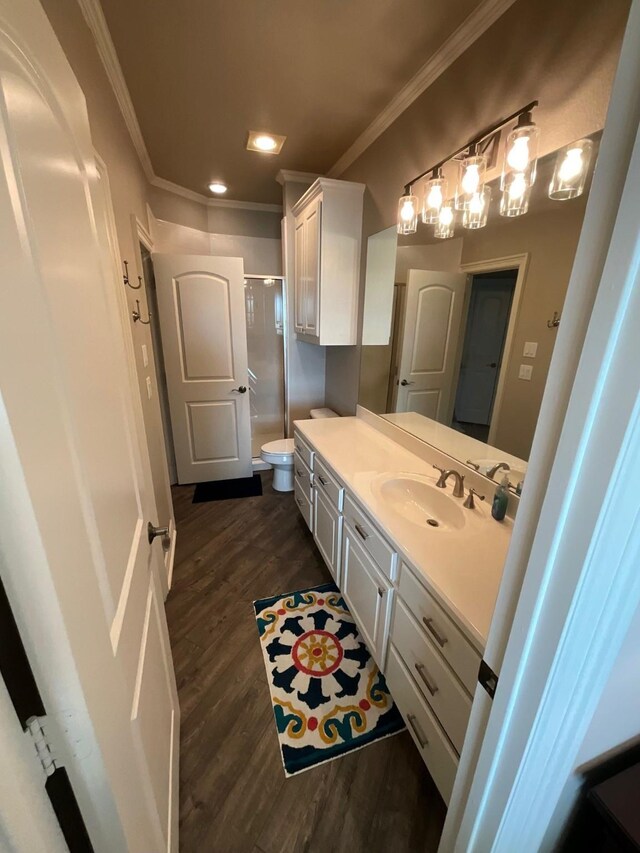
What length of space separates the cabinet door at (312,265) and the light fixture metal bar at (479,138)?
2.44ft

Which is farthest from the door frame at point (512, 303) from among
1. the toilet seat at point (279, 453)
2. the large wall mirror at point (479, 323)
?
the toilet seat at point (279, 453)

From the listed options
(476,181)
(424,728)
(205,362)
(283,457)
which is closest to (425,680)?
(424,728)

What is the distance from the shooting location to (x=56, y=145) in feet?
1.82

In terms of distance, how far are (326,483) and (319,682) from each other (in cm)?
90

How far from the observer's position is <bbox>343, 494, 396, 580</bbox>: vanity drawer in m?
1.24

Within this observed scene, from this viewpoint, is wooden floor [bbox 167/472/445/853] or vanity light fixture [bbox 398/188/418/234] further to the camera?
vanity light fixture [bbox 398/188/418/234]

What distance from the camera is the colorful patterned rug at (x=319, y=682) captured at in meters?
1.31

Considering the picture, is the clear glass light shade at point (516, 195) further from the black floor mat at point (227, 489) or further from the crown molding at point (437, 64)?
the black floor mat at point (227, 489)

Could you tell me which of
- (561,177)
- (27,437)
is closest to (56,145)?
(27,437)

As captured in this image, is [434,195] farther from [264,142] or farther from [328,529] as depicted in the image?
[328,529]

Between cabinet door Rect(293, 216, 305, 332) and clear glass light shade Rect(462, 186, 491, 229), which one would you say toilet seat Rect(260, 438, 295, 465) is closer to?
cabinet door Rect(293, 216, 305, 332)

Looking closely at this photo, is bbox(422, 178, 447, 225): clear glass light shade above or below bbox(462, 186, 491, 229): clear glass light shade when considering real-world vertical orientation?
above

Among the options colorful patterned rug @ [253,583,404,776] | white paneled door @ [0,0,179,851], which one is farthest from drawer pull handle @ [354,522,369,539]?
white paneled door @ [0,0,179,851]

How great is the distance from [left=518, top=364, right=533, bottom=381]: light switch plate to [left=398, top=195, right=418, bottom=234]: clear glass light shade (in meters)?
0.93
